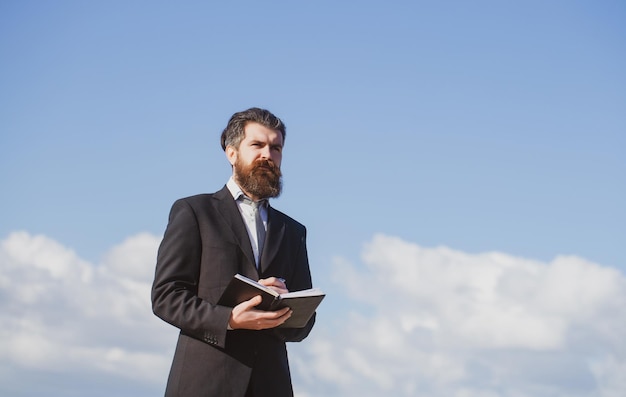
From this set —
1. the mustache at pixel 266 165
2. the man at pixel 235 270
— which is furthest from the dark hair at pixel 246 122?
the mustache at pixel 266 165

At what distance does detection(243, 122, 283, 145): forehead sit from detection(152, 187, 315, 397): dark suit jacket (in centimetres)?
47

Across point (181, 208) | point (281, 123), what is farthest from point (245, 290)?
point (281, 123)

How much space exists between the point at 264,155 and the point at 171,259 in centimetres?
106

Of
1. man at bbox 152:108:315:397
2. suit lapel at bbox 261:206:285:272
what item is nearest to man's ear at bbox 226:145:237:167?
man at bbox 152:108:315:397

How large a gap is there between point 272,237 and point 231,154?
2.50 feet

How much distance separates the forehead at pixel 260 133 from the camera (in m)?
6.29

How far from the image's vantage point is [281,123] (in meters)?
6.46

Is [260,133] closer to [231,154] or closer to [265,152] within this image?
[265,152]

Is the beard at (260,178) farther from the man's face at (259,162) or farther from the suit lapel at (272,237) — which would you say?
the suit lapel at (272,237)

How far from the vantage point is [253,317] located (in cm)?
544

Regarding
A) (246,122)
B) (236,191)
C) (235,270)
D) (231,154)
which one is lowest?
(235,270)

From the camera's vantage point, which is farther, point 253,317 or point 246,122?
point 246,122

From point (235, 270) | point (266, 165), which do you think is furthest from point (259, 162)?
point (235, 270)

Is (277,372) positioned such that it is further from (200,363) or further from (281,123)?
(281,123)
